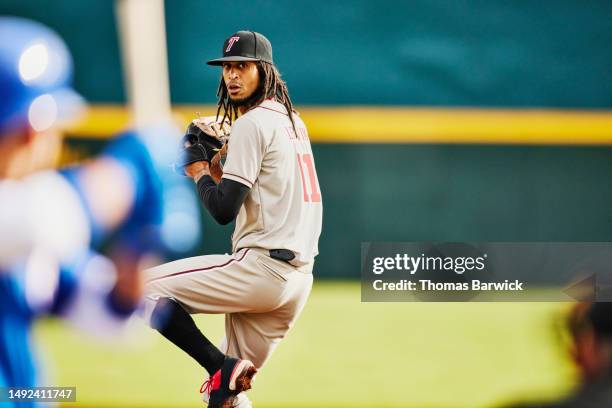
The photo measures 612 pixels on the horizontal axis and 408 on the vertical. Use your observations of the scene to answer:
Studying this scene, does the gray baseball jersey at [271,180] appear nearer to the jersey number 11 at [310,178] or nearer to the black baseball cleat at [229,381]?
the jersey number 11 at [310,178]

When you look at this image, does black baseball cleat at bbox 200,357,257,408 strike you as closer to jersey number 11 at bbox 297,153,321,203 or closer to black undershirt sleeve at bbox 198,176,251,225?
black undershirt sleeve at bbox 198,176,251,225

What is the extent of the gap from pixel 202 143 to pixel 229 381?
804mm

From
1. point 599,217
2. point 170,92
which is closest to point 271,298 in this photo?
point 170,92

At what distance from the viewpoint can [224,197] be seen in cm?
319

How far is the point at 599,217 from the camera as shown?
3881 mm

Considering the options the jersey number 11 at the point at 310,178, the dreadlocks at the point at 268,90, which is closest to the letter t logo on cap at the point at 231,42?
the dreadlocks at the point at 268,90

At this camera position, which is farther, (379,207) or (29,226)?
(379,207)

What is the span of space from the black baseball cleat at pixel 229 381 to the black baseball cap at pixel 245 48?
40.2 inches

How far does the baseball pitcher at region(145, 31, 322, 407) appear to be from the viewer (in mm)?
3227

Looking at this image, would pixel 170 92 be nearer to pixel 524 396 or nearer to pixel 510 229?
pixel 510 229

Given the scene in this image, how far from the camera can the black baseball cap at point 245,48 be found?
339cm

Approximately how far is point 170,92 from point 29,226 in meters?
1.60

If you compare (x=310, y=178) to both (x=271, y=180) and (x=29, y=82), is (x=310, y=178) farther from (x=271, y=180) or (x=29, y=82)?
(x=29, y=82)

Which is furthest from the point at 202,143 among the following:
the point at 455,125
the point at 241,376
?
the point at 455,125
